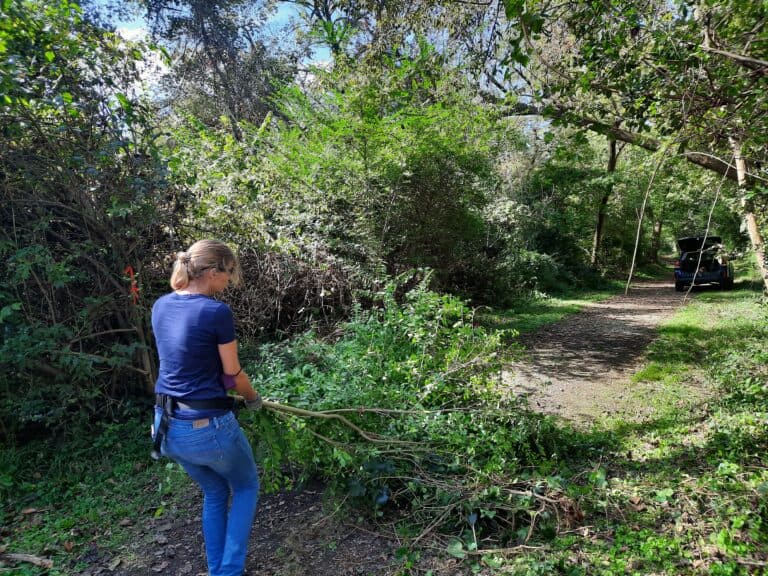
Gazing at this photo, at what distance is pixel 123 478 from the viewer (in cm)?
396

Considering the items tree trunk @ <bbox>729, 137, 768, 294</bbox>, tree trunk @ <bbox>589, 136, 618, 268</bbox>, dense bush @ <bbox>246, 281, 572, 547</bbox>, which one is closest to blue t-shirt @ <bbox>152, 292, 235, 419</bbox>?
dense bush @ <bbox>246, 281, 572, 547</bbox>

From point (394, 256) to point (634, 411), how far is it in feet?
15.9

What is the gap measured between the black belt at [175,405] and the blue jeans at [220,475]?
3cm

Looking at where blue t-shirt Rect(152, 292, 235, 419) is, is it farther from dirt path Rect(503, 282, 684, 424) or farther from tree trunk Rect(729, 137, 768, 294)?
tree trunk Rect(729, 137, 768, 294)

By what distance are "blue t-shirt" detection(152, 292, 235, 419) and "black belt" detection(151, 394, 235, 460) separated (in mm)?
20

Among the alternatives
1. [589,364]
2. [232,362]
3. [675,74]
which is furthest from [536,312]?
[232,362]

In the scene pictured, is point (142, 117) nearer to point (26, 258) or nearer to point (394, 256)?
point (26, 258)

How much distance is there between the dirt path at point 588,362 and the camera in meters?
5.33

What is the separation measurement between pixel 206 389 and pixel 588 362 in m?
6.62

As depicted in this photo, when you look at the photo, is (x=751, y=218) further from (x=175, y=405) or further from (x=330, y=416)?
(x=175, y=405)

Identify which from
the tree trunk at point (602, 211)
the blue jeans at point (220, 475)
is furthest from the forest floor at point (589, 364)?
the tree trunk at point (602, 211)

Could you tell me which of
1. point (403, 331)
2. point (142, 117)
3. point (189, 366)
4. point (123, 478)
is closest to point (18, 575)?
point (123, 478)

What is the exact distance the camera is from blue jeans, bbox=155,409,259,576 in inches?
89.1

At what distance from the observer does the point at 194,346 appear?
2.22 metres
